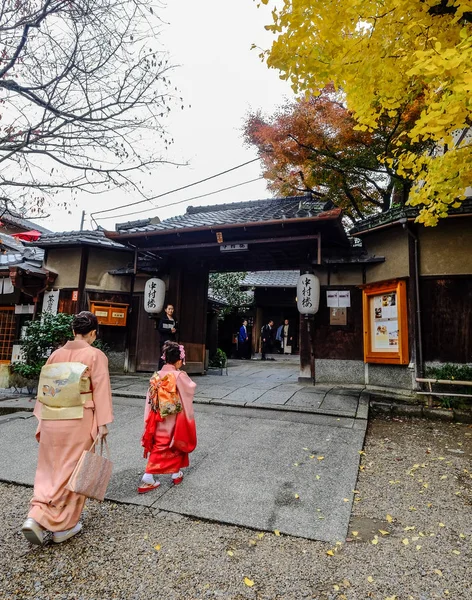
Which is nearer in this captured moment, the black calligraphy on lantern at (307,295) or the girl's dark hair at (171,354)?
the girl's dark hair at (171,354)

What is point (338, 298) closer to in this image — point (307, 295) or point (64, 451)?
point (307, 295)

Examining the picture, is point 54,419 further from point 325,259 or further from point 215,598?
point 325,259

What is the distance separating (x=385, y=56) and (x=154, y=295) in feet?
25.2

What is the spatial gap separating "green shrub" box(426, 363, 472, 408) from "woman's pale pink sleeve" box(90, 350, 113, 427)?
21.6ft

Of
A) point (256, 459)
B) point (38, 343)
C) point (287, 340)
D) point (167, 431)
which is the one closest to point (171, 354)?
point (167, 431)

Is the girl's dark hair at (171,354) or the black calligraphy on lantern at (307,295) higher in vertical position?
the black calligraphy on lantern at (307,295)

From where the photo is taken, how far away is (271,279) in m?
20.9

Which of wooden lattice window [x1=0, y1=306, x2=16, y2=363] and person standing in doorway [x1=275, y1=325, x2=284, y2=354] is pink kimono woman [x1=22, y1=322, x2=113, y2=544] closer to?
wooden lattice window [x1=0, y1=306, x2=16, y2=363]

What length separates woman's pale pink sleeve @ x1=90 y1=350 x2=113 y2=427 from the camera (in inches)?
126

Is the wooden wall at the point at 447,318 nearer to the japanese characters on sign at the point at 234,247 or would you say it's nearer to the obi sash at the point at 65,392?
the japanese characters on sign at the point at 234,247

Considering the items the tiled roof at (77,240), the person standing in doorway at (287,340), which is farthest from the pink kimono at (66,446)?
the person standing in doorway at (287,340)

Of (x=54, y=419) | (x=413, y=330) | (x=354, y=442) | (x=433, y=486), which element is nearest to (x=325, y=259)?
(x=413, y=330)

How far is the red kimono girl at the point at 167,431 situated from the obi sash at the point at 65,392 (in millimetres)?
952

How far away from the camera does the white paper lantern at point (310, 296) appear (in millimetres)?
8961
